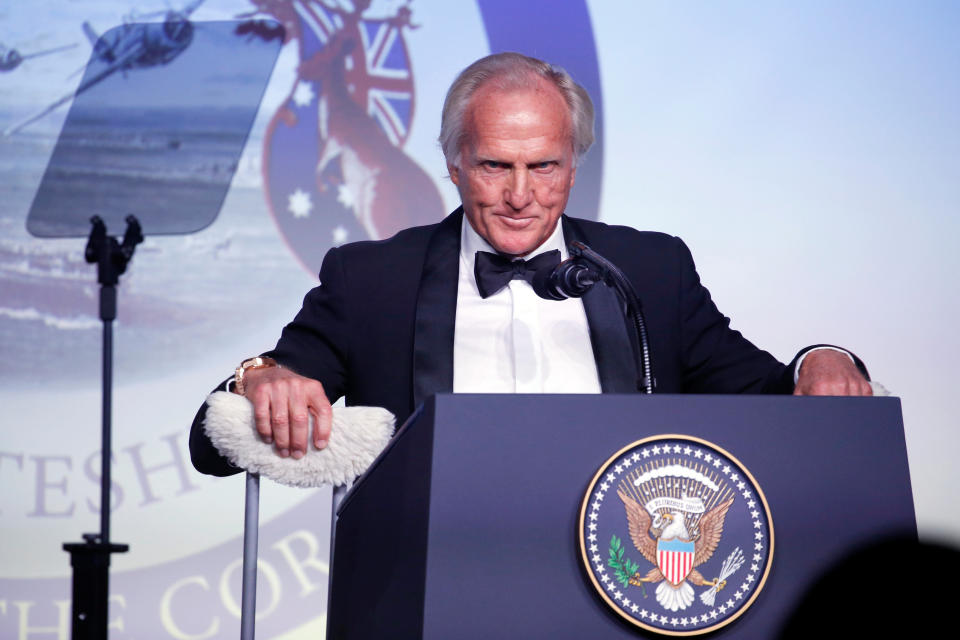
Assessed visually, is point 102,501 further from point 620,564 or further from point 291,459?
point 620,564

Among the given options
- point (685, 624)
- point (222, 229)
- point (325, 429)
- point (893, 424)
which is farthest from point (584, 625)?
point (222, 229)

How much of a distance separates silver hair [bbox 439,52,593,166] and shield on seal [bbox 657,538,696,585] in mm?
1064

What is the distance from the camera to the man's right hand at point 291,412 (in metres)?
1.34

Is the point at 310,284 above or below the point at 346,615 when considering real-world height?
above

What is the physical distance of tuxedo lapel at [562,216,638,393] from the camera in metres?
1.86

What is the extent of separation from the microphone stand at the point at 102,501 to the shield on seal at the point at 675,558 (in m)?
1.99

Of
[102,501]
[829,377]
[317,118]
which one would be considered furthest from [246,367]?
[317,118]

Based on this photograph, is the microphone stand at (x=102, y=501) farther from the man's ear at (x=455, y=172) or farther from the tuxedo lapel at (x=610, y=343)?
the tuxedo lapel at (x=610, y=343)

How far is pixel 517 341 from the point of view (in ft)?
6.52

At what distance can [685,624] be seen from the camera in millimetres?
996

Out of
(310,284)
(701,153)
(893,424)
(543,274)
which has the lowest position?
(893,424)

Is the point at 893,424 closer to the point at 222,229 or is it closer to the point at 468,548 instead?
the point at 468,548

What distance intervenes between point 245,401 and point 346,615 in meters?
0.29

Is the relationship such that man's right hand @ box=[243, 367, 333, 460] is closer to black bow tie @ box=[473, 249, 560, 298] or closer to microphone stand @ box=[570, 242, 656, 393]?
microphone stand @ box=[570, 242, 656, 393]
